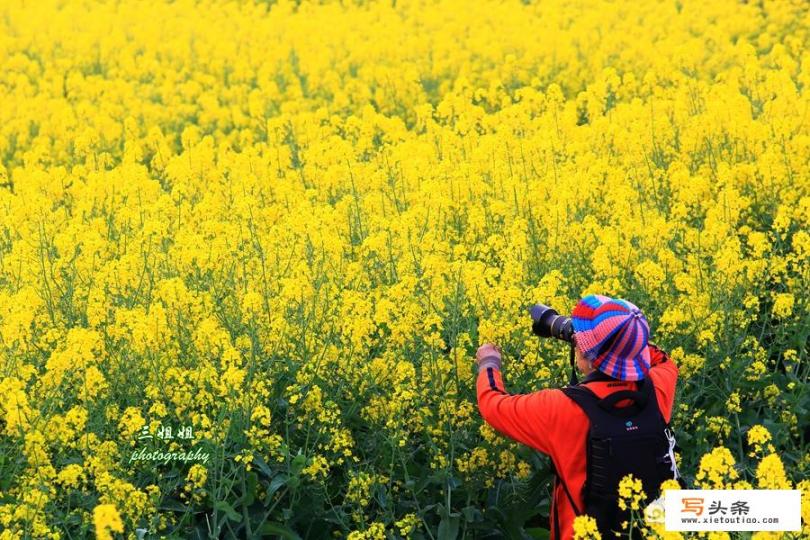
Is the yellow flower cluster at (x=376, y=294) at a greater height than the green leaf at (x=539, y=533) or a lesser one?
greater

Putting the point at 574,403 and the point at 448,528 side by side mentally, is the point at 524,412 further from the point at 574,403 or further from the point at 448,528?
the point at 448,528

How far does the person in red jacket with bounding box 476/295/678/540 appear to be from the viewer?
3512 millimetres

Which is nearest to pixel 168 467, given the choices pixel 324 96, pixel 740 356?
pixel 740 356

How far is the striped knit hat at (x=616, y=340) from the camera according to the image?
350 cm

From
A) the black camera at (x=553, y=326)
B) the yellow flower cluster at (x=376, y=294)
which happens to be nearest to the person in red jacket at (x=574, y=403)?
the black camera at (x=553, y=326)

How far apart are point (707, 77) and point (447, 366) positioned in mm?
8112

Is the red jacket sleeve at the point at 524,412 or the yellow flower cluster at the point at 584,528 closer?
the yellow flower cluster at the point at 584,528

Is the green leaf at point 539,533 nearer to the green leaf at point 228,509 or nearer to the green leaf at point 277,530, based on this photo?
the green leaf at point 277,530

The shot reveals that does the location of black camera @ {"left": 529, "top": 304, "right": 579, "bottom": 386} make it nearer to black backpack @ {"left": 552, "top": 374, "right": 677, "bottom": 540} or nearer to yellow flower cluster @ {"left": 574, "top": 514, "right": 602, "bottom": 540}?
black backpack @ {"left": 552, "top": 374, "right": 677, "bottom": 540}

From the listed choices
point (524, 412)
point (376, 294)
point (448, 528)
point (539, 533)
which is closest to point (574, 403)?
point (524, 412)

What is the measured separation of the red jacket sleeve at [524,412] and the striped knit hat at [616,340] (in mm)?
191

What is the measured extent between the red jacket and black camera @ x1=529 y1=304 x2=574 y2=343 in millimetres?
289

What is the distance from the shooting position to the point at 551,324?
3.94m

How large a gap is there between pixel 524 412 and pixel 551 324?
45 centimetres
